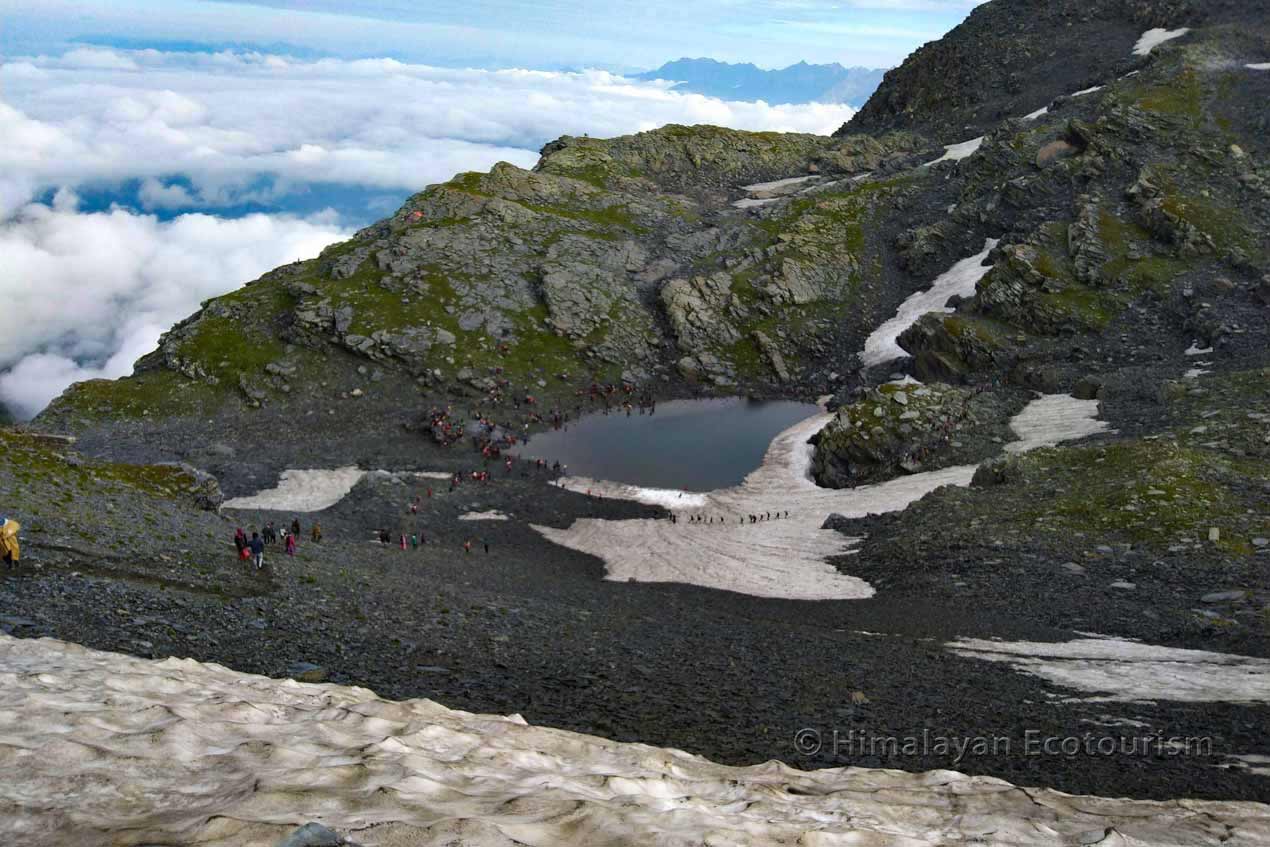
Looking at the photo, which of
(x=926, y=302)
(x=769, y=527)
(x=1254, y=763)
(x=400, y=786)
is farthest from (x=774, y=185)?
(x=400, y=786)

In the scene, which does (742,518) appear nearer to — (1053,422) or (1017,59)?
(1053,422)

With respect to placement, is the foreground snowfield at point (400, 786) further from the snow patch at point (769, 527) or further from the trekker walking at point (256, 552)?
A: the snow patch at point (769, 527)

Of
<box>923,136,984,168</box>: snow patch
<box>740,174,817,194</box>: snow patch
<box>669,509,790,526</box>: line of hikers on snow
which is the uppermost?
<box>923,136,984,168</box>: snow patch

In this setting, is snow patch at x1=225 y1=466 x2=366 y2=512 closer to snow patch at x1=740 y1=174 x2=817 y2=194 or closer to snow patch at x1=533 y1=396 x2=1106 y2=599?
snow patch at x1=533 y1=396 x2=1106 y2=599

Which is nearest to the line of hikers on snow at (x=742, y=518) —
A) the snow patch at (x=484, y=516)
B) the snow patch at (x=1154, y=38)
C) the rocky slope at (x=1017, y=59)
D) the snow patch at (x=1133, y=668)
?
the snow patch at (x=484, y=516)

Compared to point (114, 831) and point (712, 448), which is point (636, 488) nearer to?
point (712, 448)

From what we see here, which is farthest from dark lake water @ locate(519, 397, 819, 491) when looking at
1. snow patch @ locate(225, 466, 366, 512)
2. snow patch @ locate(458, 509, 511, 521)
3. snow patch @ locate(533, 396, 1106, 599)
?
snow patch @ locate(225, 466, 366, 512)
